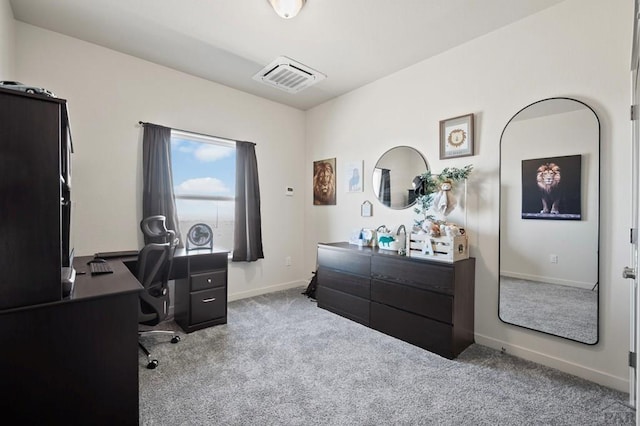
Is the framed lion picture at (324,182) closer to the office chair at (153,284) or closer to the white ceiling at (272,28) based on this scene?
the white ceiling at (272,28)

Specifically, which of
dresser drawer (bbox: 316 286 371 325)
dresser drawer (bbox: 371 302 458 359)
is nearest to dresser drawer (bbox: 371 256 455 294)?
dresser drawer (bbox: 371 302 458 359)

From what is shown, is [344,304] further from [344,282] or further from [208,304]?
[208,304]

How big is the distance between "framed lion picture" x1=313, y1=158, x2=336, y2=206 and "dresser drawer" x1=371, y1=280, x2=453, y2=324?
62.4 inches

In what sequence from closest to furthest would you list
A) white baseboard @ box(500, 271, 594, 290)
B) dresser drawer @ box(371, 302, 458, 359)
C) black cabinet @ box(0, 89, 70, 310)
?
black cabinet @ box(0, 89, 70, 310) < white baseboard @ box(500, 271, 594, 290) < dresser drawer @ box(371, 302, 458, 359)

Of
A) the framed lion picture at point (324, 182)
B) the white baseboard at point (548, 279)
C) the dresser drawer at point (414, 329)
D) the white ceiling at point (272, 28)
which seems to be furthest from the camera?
the framed lion picture at point (324, 182)

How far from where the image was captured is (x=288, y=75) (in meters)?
3.11

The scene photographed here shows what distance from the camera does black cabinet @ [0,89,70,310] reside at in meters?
1.22

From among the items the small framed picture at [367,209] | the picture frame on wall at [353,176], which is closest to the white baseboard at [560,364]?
the small framed picture at [367,209]

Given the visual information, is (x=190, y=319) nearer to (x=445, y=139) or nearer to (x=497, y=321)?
(x=497, y=321)

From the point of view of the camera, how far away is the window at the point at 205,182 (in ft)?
11.4

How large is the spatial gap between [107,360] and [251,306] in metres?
2.20

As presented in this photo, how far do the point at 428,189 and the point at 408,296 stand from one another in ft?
3.59

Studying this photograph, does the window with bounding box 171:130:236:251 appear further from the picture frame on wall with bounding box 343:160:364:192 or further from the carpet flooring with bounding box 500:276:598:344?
the carpet flooring with bounding box 500:276:598:344

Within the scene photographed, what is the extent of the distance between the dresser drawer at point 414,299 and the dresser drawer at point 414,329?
50mm
